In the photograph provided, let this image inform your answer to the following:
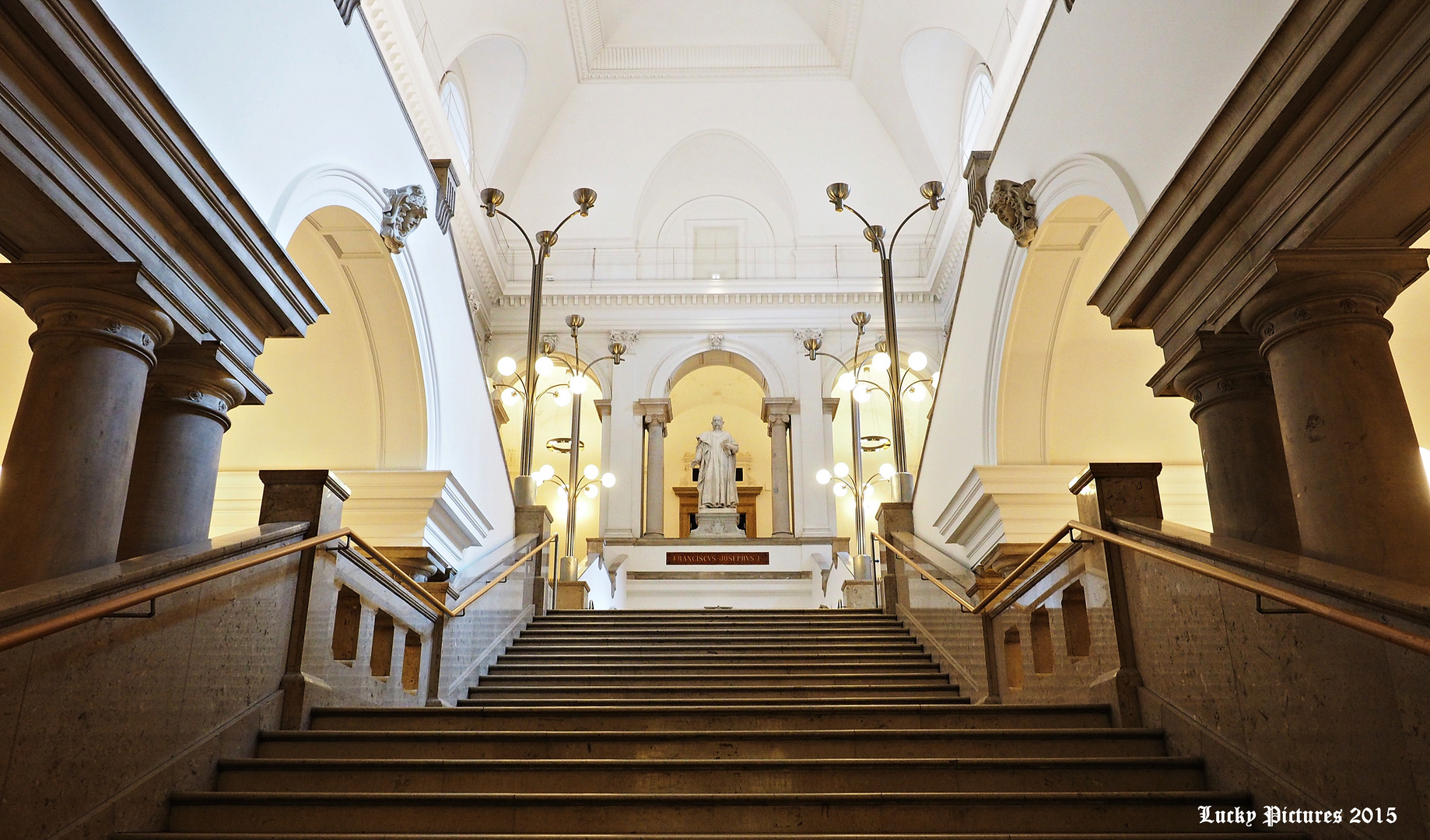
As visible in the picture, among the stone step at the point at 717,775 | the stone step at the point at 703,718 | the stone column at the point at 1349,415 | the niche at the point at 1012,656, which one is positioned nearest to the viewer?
the stone column at the point at 1349,415

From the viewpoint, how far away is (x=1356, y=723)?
3.60 metres

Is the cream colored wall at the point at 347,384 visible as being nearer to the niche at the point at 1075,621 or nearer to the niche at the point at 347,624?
the niche at the point at 347,624

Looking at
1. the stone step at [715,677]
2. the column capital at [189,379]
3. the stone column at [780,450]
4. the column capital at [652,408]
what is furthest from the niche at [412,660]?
the column capital at [652,408]

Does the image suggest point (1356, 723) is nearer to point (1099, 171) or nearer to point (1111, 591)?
point (1111, 591)

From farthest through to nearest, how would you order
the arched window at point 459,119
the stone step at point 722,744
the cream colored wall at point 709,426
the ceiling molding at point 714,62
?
the cream colored wall at point 709,426
the ceiling molding at point 714,62
the arched window at point 459,119
the stone step at point 722,744

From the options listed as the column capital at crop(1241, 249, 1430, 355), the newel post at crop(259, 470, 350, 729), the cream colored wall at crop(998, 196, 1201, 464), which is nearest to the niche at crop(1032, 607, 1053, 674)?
the column capital at crop(1241, 249, 1430, 355)

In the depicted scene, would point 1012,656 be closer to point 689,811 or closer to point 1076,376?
point 1076,376

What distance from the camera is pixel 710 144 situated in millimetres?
22797

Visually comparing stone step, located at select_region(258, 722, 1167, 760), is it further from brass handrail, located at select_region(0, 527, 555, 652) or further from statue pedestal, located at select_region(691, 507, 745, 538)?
statue pedestal, located at select_region(691, 507, 745, 538)

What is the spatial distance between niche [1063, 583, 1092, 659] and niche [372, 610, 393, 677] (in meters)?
3.91

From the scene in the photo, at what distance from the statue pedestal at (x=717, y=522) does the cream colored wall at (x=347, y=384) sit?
36.8 feet

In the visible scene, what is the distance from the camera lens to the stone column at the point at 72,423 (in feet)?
14.9

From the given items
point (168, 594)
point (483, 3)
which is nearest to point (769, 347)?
point (483, 3)

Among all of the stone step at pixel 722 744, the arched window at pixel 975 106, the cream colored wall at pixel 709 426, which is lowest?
the stone step at pixel 722 744
